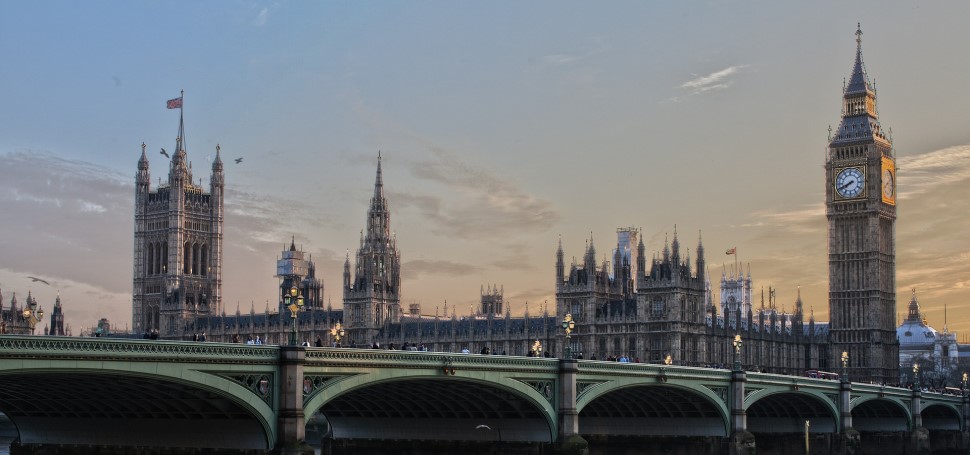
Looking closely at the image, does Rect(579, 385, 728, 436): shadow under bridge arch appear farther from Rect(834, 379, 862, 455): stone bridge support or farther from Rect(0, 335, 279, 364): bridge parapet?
Rect(0, 335, 279, 364): bridge parapet

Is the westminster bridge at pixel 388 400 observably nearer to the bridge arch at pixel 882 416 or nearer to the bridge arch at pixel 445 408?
the bridge arch at pixel 445 408

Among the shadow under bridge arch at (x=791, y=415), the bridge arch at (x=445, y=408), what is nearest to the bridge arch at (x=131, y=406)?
the bridge arch at (x=445, y=408)

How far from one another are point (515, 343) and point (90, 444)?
10908 centimetres

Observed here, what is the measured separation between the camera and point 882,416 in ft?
431

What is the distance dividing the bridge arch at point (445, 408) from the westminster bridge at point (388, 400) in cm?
9

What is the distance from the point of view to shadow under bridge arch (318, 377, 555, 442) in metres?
79.0

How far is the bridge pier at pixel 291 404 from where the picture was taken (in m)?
61.4

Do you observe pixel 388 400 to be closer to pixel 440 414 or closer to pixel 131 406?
pixel 440 414

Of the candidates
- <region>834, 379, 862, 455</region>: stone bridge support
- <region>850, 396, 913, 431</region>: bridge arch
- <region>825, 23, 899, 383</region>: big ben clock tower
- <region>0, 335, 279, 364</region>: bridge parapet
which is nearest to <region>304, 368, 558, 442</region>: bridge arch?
<region>0, 335, 279, 364</region>: bridge parapet

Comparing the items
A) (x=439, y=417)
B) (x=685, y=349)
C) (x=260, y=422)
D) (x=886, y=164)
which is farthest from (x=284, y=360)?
(x=886, y=164)

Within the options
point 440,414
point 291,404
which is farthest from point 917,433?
point 291,404

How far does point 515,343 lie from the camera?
592 ft

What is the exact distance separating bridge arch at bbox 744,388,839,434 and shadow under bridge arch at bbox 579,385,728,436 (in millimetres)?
9887

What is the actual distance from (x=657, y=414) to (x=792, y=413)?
20.5 m
